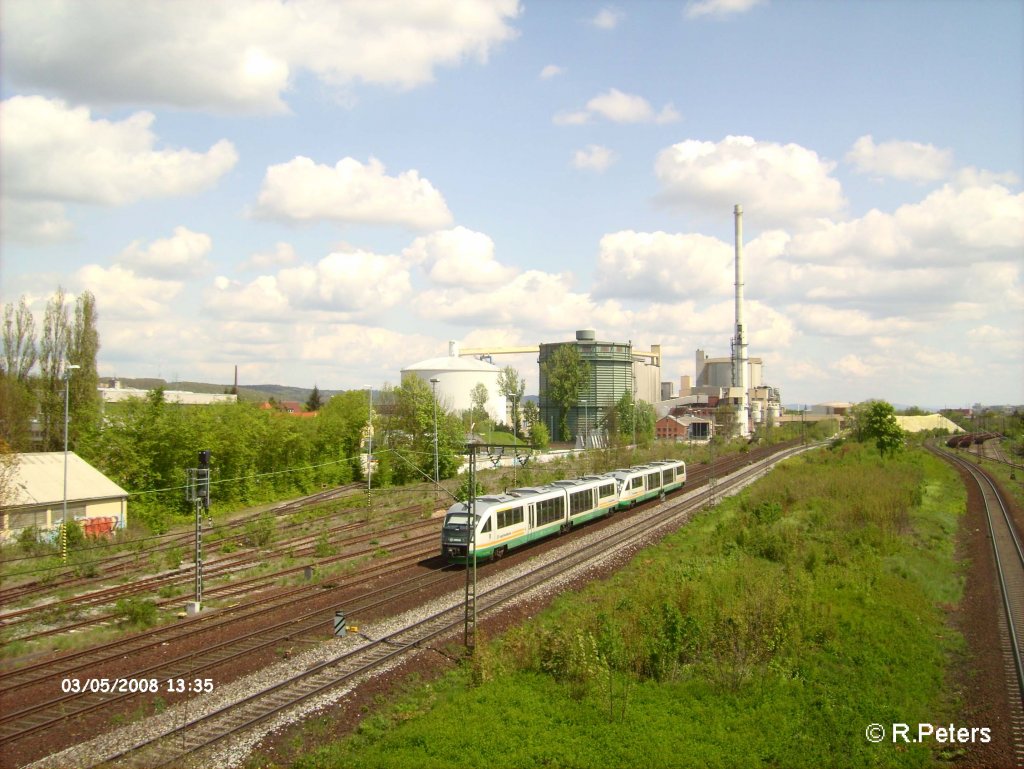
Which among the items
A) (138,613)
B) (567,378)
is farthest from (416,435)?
(567,378)

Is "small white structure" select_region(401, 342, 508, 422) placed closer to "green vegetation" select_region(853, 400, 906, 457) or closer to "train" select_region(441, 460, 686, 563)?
"green vegetation" select_region(853, 400, 906, 457)

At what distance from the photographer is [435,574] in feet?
88.7

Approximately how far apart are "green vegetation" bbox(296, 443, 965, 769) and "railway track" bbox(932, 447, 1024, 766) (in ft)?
3.95

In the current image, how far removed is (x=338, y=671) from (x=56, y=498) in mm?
26645

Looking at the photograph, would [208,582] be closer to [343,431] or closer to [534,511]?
[534,511]

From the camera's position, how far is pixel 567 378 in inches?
4311

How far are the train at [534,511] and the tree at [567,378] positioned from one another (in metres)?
62.7

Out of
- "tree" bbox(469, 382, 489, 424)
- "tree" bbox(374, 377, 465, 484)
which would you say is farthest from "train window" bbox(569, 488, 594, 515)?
"tree" bbox(469, 382, 489, 424)

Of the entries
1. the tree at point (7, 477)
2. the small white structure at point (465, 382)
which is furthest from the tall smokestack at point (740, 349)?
the tree at point (7, 477)

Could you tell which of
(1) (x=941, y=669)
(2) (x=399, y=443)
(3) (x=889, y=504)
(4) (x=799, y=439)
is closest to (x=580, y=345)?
(4) (x=799, y=439)

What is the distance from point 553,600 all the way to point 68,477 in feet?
94.7

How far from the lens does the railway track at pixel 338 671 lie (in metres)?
13.2

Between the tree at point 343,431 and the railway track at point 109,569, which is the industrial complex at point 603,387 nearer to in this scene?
the tree at point 343,431

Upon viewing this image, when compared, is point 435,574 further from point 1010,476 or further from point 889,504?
point 1010,476
